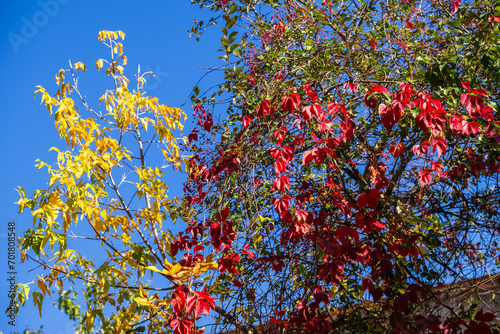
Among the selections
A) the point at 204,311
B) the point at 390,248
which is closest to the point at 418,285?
the point at 390,248

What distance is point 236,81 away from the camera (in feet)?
10.3

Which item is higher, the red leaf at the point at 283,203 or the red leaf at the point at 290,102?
the red leaf at the point at 290,102

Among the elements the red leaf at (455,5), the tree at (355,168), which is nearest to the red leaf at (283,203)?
the tree at (355,168)

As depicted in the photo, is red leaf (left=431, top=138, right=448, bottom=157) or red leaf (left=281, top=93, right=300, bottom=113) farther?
red leaf (left=281, top=93, right=300, bottom=113)

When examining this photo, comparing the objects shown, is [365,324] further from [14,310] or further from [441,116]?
[14,310]

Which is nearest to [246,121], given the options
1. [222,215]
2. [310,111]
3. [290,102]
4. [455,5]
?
[290,102]

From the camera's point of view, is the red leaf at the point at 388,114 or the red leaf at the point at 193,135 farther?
the red leaf at the point at 193,135

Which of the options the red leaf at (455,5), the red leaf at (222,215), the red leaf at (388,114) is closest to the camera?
the red leaf at (388,114)

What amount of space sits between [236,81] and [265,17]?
115 centimetres

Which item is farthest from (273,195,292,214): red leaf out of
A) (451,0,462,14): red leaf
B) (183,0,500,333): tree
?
(451,0,462,14): red leaf

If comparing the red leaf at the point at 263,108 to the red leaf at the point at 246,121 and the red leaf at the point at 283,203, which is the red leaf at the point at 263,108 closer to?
the red leaf at the point at 246,121

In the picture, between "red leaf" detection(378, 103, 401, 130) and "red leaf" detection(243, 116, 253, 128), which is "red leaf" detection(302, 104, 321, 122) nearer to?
"red leaf" detection(378, 103, 401, 130)

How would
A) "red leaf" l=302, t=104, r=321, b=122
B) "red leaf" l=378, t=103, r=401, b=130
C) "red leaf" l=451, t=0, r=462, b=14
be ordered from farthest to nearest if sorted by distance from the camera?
1. "red leaf" l=451, t=0, r=462, b=14
2. "red leaf" l=302, t=104, r=321, b=122
3. "red leaf" l=378, t=103, r=401, b=130

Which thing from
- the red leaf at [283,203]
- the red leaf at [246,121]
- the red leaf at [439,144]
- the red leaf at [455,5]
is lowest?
the red leaf at [439,144]
